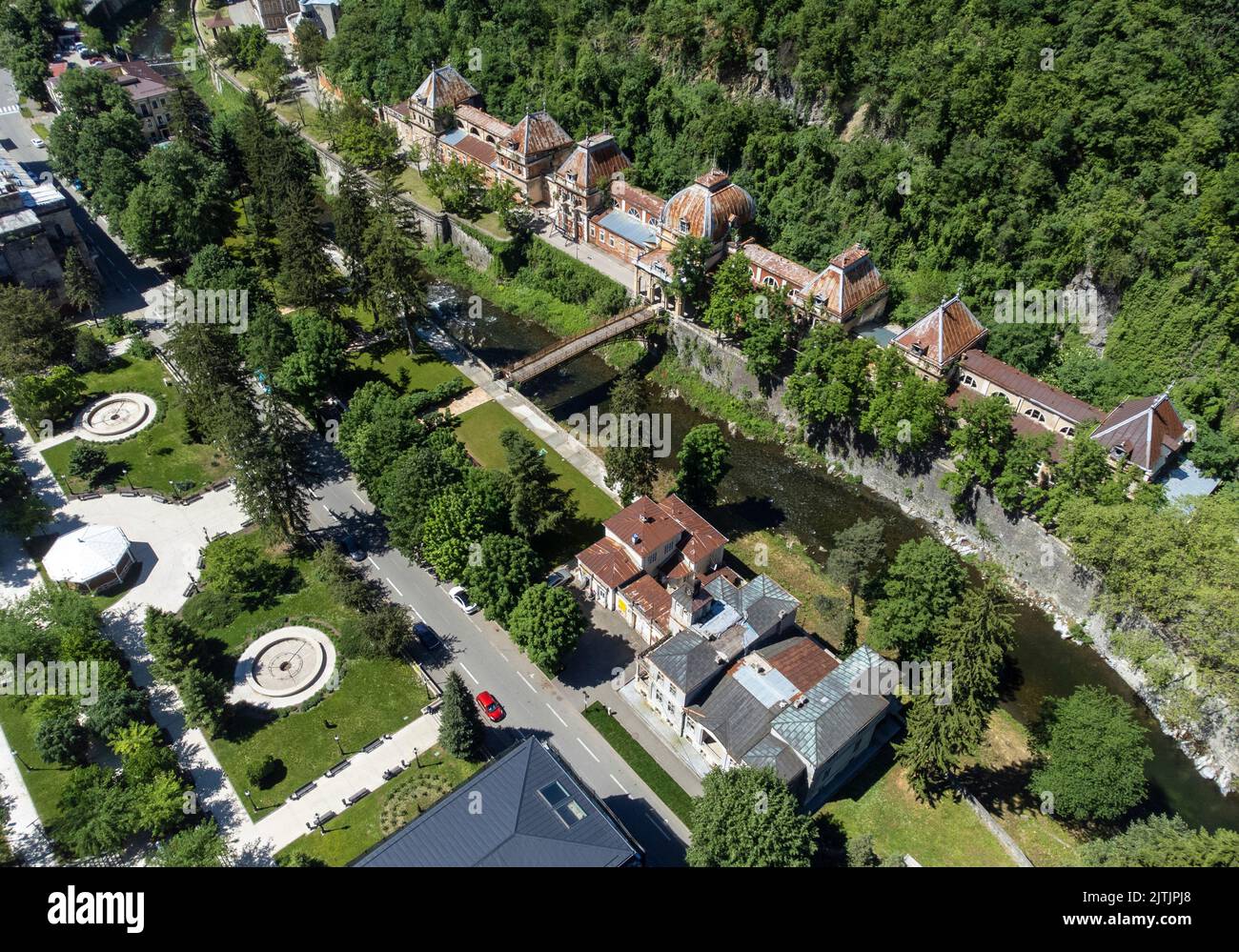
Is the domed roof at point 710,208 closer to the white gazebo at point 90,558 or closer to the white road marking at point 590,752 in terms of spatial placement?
the white road marking at point 590,752

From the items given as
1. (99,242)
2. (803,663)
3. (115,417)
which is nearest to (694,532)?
(803,663)

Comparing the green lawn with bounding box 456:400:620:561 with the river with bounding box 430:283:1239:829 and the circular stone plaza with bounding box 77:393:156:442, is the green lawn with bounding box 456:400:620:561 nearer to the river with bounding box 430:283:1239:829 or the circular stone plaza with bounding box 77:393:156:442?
the river with bounding box 430:283:1239:829

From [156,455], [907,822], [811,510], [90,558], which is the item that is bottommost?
[907,822]

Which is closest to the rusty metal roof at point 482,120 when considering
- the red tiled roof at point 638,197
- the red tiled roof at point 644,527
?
the red tiled roof at point 638,197

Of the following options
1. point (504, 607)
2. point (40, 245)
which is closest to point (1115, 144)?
point (504, 607)

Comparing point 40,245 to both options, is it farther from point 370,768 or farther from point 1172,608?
point 1172,608

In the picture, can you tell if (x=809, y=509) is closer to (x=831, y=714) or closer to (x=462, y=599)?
(x=831, y=714)

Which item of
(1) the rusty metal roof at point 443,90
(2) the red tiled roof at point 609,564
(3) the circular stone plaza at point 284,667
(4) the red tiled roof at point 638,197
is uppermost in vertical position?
(1) the rusty metal roof at point 443,90
